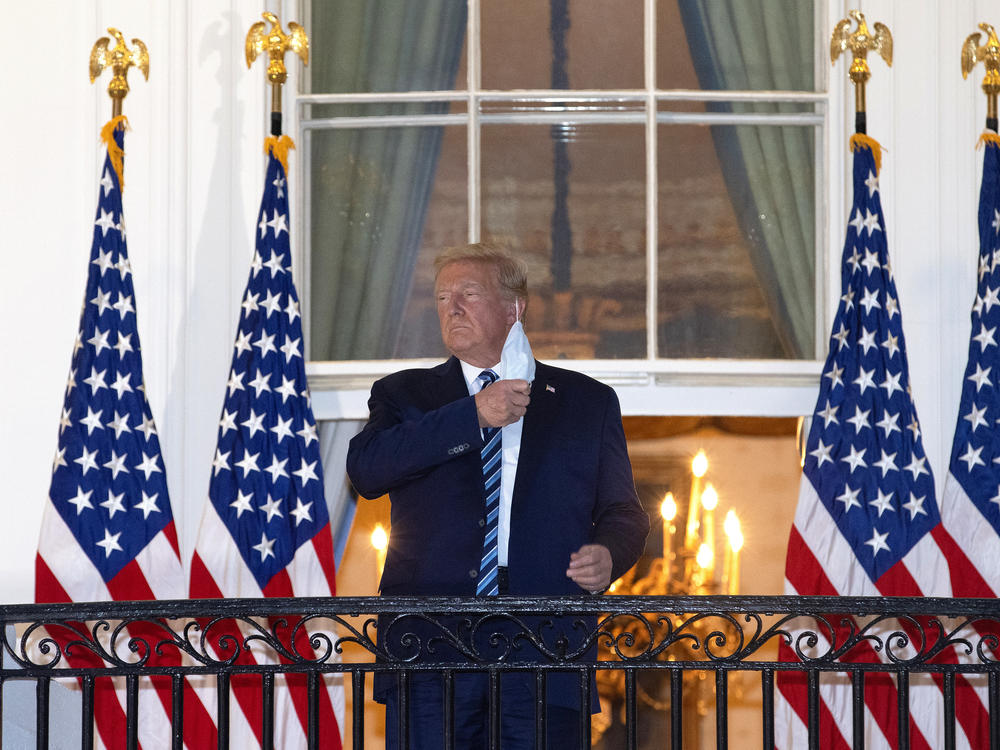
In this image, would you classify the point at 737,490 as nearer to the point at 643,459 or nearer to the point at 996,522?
the point at 643,459

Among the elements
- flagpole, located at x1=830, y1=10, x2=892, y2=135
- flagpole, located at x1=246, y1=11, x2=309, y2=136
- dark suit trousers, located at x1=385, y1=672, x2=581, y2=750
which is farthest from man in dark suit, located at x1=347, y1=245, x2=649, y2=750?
flagpole, located at x1=830, y1=10, x2=892, y2=135

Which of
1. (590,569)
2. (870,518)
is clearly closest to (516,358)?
(590,569)

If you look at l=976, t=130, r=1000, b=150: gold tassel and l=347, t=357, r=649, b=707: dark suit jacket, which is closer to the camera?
l=347, t=357, r=649, b=707: dark suit jacket

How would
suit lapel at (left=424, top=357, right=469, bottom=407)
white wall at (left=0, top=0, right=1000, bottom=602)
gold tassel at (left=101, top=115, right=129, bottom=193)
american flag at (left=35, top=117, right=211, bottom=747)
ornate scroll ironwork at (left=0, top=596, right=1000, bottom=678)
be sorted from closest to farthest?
ornate scroll ironwork at (left=0, top=596, right=1000, bottom=678) < suit lapel at (left=424, top=357, right=469, bottom=407) < american flag at (left=35, top=117, right=211, bottom=747) < gold tassel at (left=101, top=115, right=129, bottom=193) < white wall at (left=0, top=0, right=1000, bottom=602)

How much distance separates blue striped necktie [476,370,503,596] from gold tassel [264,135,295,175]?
1557mm

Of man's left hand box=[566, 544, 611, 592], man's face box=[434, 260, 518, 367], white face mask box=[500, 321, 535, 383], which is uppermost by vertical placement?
man's face box=[434, 260, 518, 367]

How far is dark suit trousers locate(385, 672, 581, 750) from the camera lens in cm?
274

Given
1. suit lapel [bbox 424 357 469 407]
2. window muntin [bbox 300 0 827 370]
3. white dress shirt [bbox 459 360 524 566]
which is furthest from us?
window muntin [bbox 300 0 827 370]

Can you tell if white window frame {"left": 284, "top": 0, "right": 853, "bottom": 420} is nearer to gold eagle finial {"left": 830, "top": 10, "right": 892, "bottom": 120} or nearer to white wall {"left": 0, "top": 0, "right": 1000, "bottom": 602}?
white wall {"left": 0, "top": 0, "right": 1000, "bottom": 602}

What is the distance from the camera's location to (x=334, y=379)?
14.3ft

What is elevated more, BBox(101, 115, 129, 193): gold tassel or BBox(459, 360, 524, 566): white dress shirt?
BBox(101, 115, 129, 193): gold tassel

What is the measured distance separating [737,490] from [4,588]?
12.5ft

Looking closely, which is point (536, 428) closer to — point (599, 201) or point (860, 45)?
point (599, 201)

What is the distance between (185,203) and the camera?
432cm
